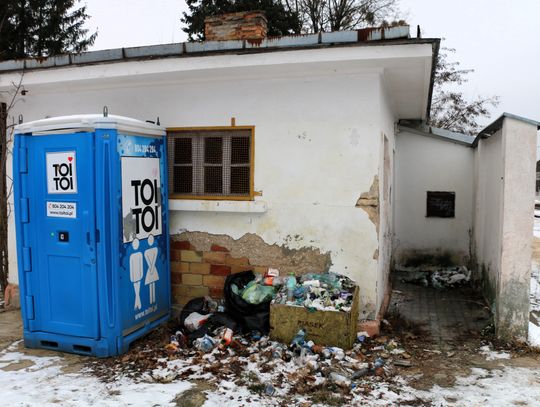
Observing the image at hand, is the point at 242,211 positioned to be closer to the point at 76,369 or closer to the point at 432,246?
the point at 76,369

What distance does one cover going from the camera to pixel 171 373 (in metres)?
4.16

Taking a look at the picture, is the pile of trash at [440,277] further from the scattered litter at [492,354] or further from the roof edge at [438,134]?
the scattered litter at [492,354]

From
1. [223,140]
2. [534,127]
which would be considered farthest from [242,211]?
[534,127]

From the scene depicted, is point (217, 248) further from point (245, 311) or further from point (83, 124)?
point (83, 124)

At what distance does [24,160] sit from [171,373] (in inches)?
106

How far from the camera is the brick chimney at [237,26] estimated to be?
17.6ft

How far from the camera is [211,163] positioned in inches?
218

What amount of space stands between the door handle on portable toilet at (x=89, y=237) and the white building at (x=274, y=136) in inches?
49.2

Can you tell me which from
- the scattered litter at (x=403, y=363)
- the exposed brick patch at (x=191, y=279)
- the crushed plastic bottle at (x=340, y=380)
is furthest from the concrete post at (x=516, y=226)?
the exposed brick patch at (x=191, y=279)

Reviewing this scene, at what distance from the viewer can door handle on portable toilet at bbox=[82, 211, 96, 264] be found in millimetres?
4477

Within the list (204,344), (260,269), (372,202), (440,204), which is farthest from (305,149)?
(440,204)

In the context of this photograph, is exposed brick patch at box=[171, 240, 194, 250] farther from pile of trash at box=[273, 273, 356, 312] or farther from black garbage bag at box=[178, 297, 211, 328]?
pile of trash at box=[273, 273, 356, 312]

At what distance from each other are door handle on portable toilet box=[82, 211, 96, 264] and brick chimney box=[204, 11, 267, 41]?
255cm

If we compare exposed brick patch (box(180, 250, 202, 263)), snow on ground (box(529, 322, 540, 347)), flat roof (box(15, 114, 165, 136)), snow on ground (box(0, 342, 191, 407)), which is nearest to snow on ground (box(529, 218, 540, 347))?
snow on ground (box(529, 322, 540, 347))
